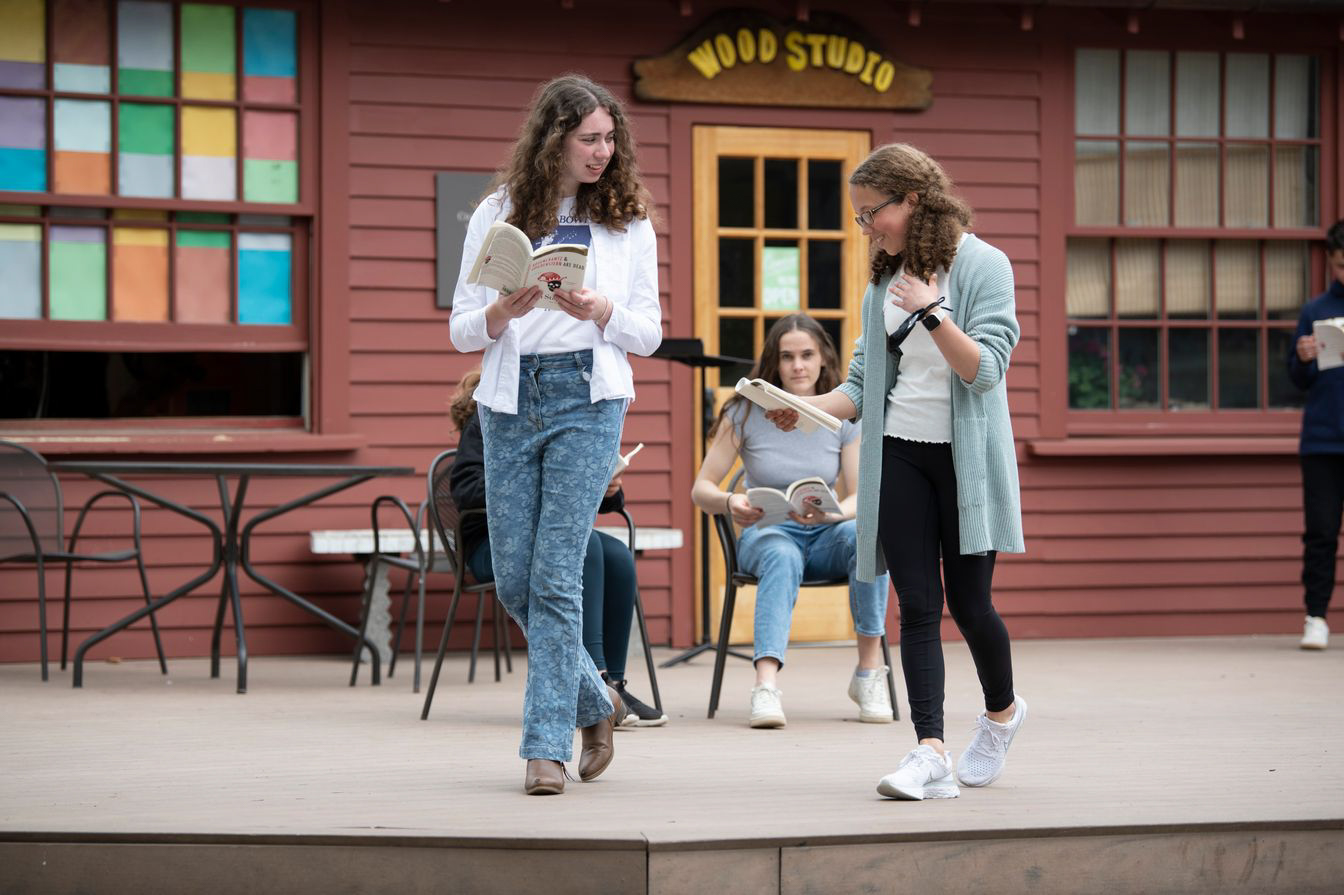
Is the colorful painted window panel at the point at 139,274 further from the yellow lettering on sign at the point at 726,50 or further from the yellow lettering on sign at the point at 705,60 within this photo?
the yellow lettering on sign at the point at 726,50

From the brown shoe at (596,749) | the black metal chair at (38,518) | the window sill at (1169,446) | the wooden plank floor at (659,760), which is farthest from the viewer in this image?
the window sill at (1169,446)

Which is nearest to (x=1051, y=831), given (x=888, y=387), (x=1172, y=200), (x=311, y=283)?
(x=888, y=387)

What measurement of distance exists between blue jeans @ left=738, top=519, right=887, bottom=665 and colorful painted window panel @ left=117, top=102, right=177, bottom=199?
3.08 meters

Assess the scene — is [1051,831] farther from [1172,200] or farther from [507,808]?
[1172,200]

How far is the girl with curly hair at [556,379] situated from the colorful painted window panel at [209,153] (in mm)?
3456

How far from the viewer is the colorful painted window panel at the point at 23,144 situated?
21.8 ft

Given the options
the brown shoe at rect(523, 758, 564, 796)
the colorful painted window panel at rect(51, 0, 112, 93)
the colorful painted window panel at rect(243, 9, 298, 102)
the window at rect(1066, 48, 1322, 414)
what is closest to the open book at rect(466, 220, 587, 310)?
the brown shoe at rect(523, 758, 564, 796)

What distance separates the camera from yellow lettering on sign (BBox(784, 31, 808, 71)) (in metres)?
7.36

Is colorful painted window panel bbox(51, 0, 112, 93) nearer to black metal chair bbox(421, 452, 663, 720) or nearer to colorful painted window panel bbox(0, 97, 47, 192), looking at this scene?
colorful painted window panel bbox(0, 97, 47, 192)

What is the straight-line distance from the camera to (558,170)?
3664 mm

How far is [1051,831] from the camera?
126 inches

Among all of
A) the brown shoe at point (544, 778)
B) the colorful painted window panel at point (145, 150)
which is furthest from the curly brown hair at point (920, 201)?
the colorful painted window panel at point (145, 150)

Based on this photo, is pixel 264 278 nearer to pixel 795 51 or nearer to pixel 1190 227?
pixel 795 51

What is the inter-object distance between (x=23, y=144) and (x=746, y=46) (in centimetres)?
301
